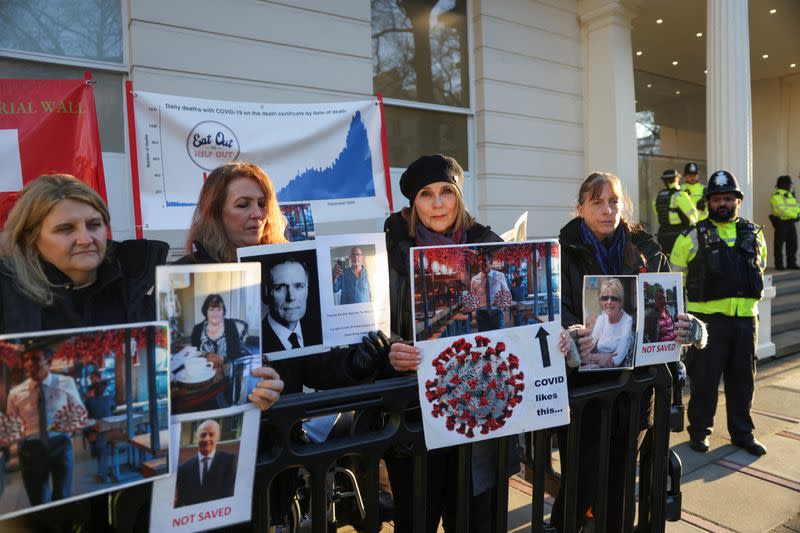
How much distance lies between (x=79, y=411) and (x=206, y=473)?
314mm

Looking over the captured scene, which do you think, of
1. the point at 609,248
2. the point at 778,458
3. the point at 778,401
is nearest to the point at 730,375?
the point at 778,458

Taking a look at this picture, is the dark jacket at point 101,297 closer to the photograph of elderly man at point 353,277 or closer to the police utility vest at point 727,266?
the photograph of elderly man at point 353,277

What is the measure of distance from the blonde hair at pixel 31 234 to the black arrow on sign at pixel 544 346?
141cm

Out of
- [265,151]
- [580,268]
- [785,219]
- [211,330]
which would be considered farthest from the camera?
[785,219]

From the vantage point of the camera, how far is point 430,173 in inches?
81.0

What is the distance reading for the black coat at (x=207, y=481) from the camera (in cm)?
117

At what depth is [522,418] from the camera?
1600 mm

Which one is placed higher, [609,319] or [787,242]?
[787,242]

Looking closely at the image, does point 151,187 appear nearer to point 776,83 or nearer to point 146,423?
point 146,423


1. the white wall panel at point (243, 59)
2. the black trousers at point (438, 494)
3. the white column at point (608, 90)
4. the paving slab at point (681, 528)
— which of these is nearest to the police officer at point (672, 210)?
the white column at point (608, 90)

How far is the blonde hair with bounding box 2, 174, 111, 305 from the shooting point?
4.68 feet

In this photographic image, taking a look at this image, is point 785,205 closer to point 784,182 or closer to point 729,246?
point 784,182

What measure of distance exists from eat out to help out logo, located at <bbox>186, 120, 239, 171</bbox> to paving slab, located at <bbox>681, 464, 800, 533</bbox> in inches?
145

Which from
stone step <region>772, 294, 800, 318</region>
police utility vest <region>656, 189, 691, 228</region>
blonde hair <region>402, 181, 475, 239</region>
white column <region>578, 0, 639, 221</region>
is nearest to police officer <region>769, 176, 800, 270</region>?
stone step <region>772, 294, 800, 318</region>
